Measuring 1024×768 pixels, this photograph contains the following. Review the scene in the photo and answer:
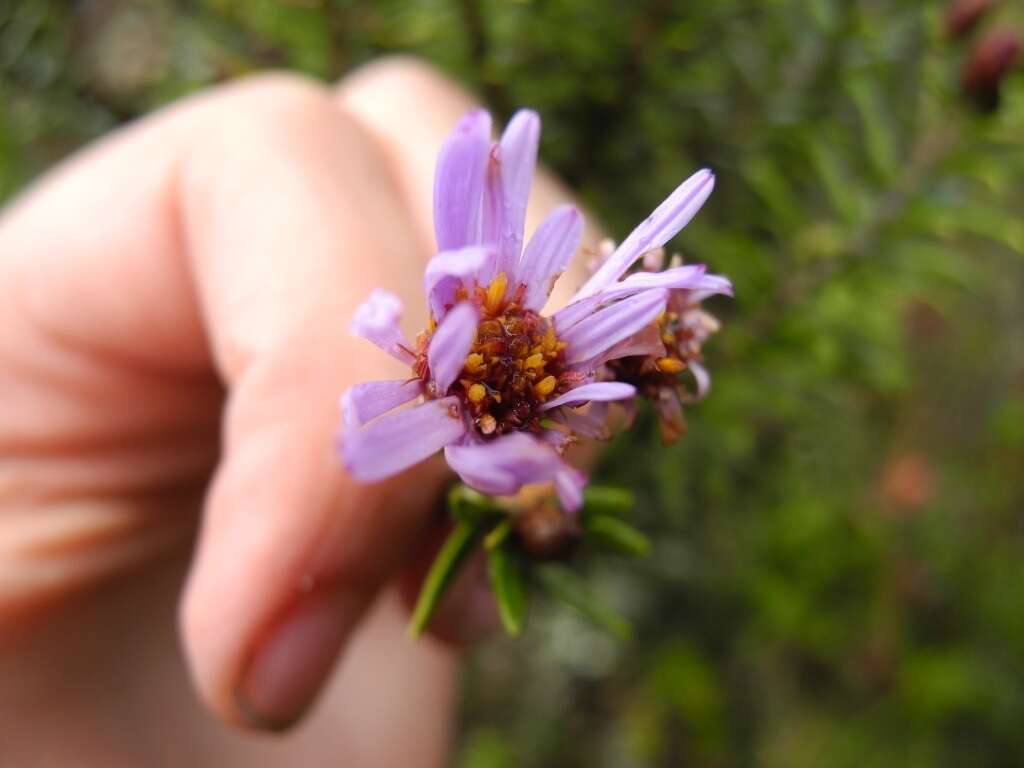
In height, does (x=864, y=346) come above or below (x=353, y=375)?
below

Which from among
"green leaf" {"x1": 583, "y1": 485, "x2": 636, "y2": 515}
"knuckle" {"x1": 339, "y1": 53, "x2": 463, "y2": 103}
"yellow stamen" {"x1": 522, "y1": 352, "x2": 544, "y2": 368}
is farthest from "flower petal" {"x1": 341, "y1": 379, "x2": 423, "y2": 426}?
"knuckle" {"x1": 339, "y1": 53, "x2": 463, "y2": 103}

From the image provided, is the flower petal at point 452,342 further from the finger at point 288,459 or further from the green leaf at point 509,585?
the finger at point 288,459

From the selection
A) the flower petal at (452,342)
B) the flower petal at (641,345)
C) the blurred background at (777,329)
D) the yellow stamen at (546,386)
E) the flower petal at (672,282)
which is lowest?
the blurred background at (777,329)

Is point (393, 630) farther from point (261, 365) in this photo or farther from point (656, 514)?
point (261, 365)

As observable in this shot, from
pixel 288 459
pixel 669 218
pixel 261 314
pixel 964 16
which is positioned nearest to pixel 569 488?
pixel 669 218

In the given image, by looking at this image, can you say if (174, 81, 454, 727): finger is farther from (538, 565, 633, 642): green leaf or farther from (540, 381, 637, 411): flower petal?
(540, 381, 637, 411): flower petal

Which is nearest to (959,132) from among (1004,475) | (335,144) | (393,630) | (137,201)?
(335,144)

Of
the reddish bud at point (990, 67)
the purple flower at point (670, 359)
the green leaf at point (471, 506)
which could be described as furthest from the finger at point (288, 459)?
the reddish bud at point (990, 67)
